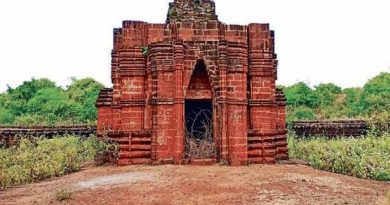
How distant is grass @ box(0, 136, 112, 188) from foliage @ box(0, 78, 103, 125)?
1704cm

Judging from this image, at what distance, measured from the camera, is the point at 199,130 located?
11461mm

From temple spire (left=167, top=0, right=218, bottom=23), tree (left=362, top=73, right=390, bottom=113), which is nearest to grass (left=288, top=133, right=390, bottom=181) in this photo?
temple spire (left=167, top=0, right=218, bottom=23)

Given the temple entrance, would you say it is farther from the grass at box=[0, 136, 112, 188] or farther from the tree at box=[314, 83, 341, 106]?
the tree at box=[314, 83, 341, 106]

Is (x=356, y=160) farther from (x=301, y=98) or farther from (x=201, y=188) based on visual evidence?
(x=301, y=98)

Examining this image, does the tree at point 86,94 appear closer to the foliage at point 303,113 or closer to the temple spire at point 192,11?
the foliage at point 303,113

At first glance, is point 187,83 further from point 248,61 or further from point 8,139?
point 8,139

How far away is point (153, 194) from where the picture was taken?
21.0 feet

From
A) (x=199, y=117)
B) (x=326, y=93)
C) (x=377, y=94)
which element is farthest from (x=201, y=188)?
(x=326, y=93)

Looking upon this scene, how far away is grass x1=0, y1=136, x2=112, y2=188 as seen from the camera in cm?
901

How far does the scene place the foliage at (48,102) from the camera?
3100 cm

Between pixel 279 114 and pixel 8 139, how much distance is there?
9416 mm

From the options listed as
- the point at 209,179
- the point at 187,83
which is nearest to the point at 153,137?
the point at 187,83

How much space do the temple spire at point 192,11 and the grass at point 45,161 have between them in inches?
138

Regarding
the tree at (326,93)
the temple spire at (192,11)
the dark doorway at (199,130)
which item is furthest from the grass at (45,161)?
the tree at (326,93)
